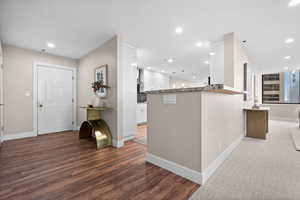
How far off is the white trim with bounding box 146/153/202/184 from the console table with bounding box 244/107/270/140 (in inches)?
116

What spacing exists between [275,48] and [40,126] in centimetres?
720

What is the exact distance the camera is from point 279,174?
1.80 meters

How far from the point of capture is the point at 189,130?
1.69m

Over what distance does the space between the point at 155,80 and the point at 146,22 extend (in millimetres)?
4237

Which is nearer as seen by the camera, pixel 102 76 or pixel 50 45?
pixel 102 76

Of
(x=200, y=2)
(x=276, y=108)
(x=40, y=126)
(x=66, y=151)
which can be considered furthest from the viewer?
(x=276, y=108)

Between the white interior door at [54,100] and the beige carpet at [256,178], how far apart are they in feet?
14.6

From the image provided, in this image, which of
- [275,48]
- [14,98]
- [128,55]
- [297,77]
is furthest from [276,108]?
[14,98]

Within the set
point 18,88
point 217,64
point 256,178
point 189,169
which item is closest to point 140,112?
point 217,64

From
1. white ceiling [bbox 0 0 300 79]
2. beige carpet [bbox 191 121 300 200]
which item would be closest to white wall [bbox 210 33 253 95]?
white ceiling [bbox 0 0 300 79]

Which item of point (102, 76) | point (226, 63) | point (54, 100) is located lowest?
point (54, 100)

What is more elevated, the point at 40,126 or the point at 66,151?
the point at 40,126

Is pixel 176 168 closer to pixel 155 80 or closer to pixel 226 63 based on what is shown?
pixel 226 63

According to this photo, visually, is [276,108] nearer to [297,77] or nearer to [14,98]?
[297,77]
